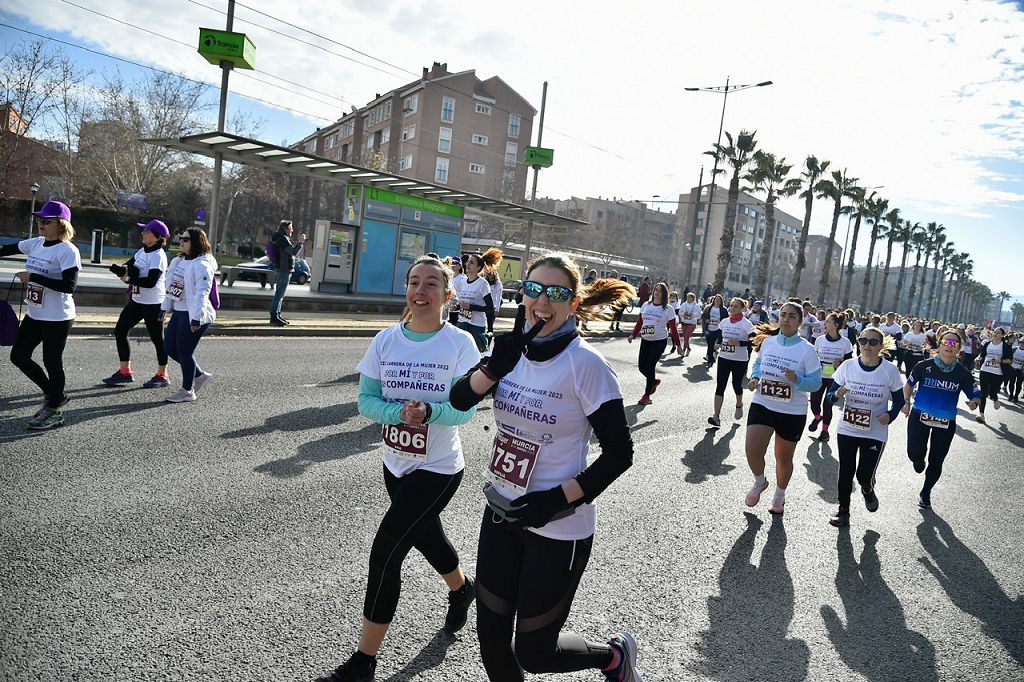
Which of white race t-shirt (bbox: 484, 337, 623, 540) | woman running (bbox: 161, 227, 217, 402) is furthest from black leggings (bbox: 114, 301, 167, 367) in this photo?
white race t-shirt (bbox: 484, 337, 623, 540)

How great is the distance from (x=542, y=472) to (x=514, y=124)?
70921mm

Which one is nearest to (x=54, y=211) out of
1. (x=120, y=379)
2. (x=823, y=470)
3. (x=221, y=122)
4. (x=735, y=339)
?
(x=120, y=379)

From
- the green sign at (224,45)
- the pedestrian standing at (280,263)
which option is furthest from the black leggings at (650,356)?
the green sign at (224,45)

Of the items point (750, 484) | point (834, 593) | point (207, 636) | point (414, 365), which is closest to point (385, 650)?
point (207, 636)

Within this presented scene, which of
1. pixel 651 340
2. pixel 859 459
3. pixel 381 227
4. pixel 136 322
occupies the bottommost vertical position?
pixel 859 459

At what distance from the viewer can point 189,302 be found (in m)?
7.50

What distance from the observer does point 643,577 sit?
4.47m

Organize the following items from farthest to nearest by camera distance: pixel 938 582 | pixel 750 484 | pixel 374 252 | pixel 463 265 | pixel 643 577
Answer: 1. pixel 374 252
2. pixel 463 265
3. pixel 750 484
4. pixel 938 582
5. pixel 643 577

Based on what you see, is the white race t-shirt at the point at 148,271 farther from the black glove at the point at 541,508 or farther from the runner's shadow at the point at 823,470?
the runner's shadow at the point at 823,470

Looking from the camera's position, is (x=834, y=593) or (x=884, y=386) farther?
(x=884, y=386)

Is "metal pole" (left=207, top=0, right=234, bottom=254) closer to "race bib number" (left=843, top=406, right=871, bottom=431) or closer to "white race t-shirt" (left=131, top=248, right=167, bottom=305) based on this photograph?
"white race t-shirt" (left=131, top=248, right=167, bottom=305)

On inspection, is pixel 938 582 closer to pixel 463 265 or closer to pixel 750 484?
pixel 750 484

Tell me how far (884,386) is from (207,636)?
6033 mm

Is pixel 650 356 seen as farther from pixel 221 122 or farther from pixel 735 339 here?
pixel 221 122
